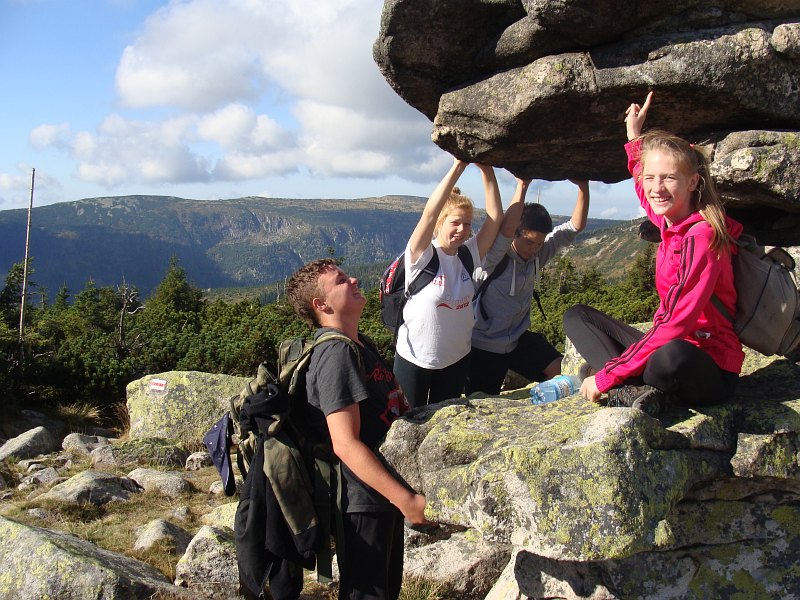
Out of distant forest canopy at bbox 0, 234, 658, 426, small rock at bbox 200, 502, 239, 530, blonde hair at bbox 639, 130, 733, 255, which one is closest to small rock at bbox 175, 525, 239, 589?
small rock at bbox 200, 502, 239, 530

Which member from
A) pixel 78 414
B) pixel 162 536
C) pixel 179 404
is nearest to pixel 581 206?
pixel 162 536

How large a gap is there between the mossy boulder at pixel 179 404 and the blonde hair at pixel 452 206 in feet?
24.9

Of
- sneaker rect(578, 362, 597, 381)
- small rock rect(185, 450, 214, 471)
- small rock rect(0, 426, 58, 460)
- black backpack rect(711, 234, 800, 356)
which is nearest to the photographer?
black backpack rect(711, 234, 800, 356)

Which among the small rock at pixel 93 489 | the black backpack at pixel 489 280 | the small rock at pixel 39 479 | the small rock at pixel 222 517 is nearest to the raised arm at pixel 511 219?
the black backpack at pixel 489 280

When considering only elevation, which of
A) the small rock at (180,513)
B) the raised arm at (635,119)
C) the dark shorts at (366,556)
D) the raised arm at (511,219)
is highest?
the raised arm at (635,119)

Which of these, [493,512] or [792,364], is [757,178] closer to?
[792,364]

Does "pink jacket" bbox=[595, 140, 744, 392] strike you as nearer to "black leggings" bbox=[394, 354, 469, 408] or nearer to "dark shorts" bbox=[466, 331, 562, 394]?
"black leggings" bbox=[394, 354, 469, 408]

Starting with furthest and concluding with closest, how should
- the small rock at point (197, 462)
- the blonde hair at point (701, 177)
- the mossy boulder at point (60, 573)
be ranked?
the small rock at point (197, 462)
the mossy boulder at point (60, 573)
the blonde hair at point (701, 177)

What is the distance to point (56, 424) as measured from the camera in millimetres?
14430

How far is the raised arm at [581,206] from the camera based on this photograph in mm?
8438

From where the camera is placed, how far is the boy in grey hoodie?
7.77m

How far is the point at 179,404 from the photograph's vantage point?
13328mm

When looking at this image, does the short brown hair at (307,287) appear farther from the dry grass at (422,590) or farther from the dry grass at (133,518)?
the dry grass at (133,518)


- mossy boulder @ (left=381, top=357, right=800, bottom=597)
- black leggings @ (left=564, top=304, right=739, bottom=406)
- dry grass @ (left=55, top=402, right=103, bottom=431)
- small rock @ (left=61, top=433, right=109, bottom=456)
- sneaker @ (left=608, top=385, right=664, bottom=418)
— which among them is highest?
black leggings @ (left=564, top=304, right=739, bottom=406)
